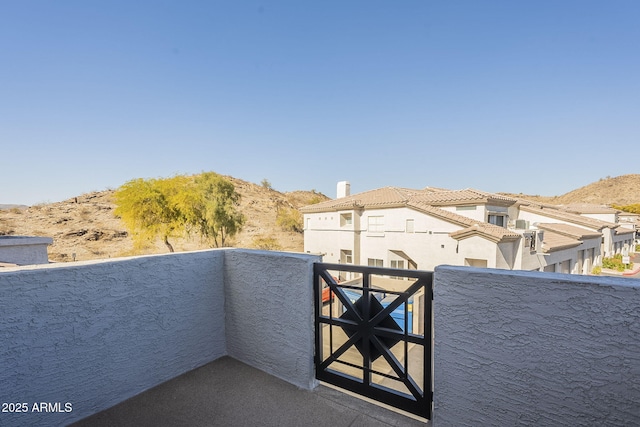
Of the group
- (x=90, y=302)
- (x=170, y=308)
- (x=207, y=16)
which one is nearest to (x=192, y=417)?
(x=170, y=308)

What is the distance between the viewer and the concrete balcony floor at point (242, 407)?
2561 mm

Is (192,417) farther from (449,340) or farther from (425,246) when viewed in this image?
(425,246)

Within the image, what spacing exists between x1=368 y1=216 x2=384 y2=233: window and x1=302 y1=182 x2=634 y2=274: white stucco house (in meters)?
0.07

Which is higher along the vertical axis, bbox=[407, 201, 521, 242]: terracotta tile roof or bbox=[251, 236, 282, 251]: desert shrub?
bbox=[407, 201, 521, 242]: terracotta tile roof

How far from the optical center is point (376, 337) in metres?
2.70

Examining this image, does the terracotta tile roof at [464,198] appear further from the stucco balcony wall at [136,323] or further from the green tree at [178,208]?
the stucco balcony wall at [136,323]

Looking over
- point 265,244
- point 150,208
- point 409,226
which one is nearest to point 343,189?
point 409,226

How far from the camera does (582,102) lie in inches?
743

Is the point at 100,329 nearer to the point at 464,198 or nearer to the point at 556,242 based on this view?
the point at 464,198

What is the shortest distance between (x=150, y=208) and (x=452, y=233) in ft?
65.7

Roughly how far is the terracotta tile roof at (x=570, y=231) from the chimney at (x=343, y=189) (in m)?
14.6

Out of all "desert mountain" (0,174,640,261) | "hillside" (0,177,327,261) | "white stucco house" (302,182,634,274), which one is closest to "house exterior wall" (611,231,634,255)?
"white stucco house" (302,182,634,274)

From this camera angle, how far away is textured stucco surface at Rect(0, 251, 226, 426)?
2.27 metres

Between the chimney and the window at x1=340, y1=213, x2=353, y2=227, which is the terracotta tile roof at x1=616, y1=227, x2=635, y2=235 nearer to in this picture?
the chimney
